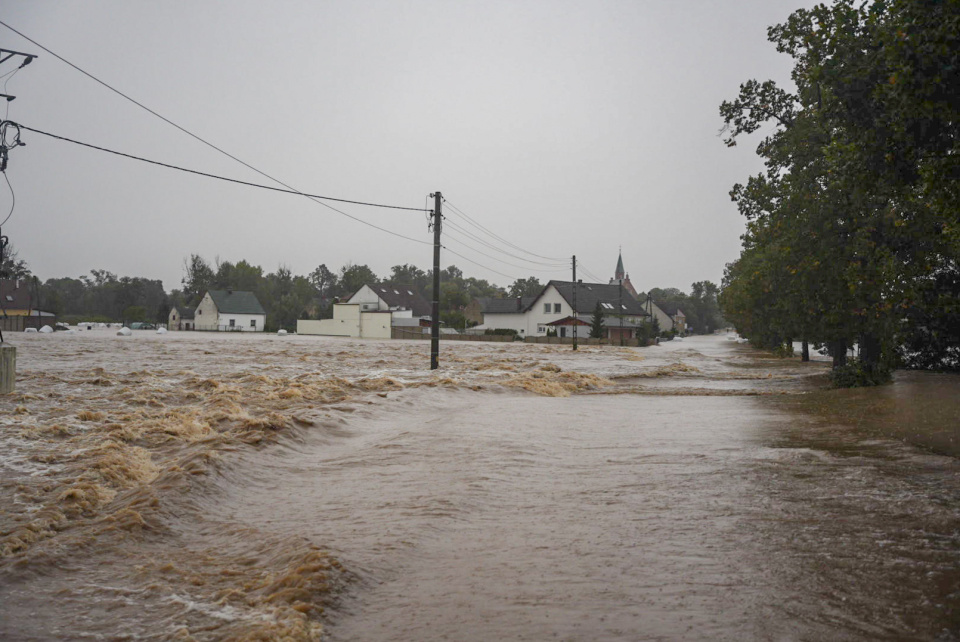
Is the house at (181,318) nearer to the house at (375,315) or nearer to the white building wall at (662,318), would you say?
the house at (375,315)

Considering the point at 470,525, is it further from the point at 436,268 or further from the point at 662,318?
the point at 662,318

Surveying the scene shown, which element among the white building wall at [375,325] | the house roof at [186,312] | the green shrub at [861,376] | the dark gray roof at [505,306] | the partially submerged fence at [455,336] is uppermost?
the dark gray roof at [505,306]

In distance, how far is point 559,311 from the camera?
89.2 meters

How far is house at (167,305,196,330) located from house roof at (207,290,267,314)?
11.6 metres

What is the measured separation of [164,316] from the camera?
401ft

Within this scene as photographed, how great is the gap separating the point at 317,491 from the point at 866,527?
6026mm

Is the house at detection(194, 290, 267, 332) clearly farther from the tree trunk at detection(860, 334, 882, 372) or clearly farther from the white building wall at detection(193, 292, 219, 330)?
the tree trunk at detection(860, 334, 882, 372)

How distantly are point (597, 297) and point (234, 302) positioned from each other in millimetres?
55887

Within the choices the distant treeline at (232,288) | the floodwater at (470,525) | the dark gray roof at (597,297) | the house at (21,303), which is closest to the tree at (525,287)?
the distant treeline at (232,288)

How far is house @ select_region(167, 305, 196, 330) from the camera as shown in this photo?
11790 centimetres

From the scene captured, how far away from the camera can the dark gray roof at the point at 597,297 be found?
89.5 meters

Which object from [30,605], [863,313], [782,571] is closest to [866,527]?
[782,571]

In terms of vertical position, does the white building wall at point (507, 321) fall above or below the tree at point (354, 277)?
below

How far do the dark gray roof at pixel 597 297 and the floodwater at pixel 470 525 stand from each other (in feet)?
244
